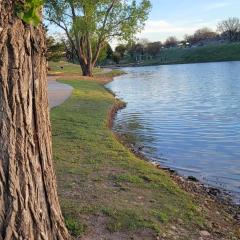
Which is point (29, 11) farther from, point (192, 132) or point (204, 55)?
point (204, 55)

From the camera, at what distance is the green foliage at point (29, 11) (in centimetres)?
352

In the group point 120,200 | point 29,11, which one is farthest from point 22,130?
point 120,200

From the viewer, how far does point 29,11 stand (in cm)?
354

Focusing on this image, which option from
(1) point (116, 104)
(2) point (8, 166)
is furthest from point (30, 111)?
(1) point (116, 104)

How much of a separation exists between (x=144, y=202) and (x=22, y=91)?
132 inches

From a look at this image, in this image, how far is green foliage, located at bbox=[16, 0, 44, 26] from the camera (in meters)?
3.52

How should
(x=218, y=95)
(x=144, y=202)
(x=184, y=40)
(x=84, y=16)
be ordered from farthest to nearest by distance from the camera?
(x=184, y=40)
(x=84, y=16)
(x=218, y=95)
(x=144, y=202)

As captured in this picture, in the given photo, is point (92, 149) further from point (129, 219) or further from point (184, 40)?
point (184, 40)

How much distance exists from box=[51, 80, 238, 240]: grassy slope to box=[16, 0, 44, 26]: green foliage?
2.69 metres

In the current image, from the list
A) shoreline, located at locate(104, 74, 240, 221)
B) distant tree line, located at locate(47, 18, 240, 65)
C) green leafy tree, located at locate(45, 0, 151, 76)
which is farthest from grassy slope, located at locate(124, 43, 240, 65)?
shoreline, located at locate(104, 74, 240, 221)

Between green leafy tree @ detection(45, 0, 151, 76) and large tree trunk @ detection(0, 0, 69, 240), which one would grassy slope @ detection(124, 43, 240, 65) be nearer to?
green leafy tree @ detection(45, 0, 151, 76)

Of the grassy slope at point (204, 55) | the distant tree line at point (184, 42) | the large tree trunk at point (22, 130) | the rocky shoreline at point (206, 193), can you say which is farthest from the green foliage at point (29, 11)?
the distant tree line at point (184, 42)

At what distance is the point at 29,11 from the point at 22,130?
917 millimetres

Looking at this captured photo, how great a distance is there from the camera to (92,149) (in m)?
10.1
